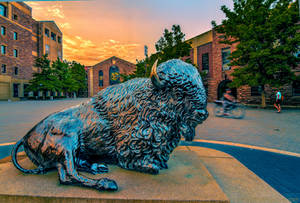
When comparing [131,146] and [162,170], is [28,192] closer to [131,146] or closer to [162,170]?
[131,146]

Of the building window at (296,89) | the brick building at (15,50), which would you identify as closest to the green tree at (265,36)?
the building window at (296,89)

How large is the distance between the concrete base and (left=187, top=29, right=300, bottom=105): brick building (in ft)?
60.6

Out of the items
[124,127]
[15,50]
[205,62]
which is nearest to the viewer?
[124,127]

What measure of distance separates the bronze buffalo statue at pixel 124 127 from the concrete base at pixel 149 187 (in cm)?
8

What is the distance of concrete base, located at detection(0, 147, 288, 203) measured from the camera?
1.31 metres

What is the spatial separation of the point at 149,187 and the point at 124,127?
1.90ft

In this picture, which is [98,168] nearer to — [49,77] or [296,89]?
[296,89]

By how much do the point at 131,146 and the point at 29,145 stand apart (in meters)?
0.95

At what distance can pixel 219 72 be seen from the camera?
69.9 ft

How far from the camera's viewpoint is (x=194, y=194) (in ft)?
4.54

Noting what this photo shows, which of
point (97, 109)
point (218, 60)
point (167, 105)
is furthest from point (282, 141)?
point (218, 60)

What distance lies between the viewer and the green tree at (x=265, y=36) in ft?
41.0

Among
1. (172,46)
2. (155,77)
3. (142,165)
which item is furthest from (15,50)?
(155,77)

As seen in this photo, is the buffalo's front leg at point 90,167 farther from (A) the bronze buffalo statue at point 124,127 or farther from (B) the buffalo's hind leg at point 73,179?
(B) the buffalo's hind leg at point 73,179
